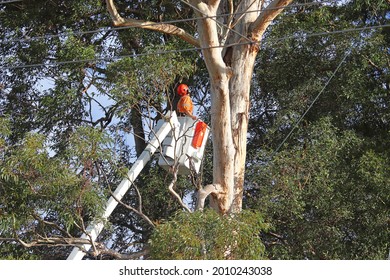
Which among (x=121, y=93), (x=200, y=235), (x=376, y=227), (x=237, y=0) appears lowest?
(x=200, y=235)

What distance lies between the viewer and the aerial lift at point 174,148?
32.4 ft

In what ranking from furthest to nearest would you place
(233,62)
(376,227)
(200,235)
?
(376,227), (233,62), (200,235)

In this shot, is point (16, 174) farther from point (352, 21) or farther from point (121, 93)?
point (352, 21)

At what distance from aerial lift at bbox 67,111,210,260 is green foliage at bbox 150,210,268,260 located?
5.48ft

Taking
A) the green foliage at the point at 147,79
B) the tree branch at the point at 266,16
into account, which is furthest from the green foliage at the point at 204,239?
the tree branch at the point at 266,16

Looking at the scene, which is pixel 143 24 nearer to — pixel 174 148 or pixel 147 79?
pixel 147 79

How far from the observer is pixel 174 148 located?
9945 millimetres

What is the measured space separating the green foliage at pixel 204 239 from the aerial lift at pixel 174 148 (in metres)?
1.67

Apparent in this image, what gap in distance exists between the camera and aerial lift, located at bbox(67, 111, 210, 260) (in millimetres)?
9891

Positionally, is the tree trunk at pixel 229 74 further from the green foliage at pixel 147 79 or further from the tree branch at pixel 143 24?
the green foliage at pixel 147 79

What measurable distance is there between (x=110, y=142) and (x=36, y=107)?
2.65 m

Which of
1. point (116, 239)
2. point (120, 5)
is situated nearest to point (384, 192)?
point (116, 239)

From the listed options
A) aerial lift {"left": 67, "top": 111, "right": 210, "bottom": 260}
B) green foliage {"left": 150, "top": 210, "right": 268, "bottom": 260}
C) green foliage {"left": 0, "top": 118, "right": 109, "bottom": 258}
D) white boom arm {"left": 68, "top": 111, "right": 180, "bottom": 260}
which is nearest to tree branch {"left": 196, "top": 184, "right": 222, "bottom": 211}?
aerial lift {"left": 67, "top": 111, "right": 210, "bottom": 260}

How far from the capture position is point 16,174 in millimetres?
9734
